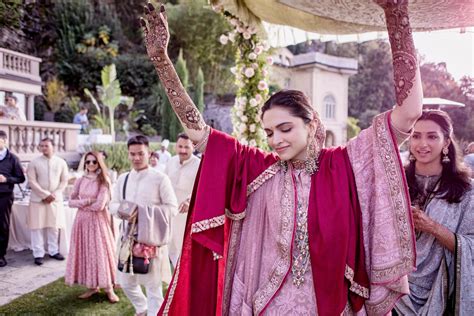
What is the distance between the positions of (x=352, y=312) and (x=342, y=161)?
2.33ft

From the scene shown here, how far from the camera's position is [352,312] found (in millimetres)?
1893

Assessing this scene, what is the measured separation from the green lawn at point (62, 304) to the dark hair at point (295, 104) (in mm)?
3680

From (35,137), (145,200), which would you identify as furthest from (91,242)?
(35,137)

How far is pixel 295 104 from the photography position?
1854 mm

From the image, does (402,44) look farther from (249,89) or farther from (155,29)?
(249,89)

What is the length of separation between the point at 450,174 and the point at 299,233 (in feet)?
3.57

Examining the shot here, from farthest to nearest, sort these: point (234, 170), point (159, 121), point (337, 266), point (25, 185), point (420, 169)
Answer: point (159, 121) → point (25, 185) → point (420, 169) → point (234, 170) → point (337, 266)

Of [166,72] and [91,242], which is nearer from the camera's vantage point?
[166,72]

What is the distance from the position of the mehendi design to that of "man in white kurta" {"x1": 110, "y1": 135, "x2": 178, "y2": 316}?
9.41ft

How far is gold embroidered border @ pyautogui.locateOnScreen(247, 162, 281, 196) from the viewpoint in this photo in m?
2.01

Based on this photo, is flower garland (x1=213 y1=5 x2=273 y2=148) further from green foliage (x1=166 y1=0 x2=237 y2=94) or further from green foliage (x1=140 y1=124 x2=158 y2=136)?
green foliage (x1=166 y1=0 x2=237 y2=94)

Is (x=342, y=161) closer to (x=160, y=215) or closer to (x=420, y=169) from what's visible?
(x=420, y=169)

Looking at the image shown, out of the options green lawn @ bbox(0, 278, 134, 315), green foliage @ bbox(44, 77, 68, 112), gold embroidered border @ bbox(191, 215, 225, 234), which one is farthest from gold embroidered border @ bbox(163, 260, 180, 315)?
green foliage @ bbox(44, 77, 68, 112)

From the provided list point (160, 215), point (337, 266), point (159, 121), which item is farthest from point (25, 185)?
point (159, 121)
